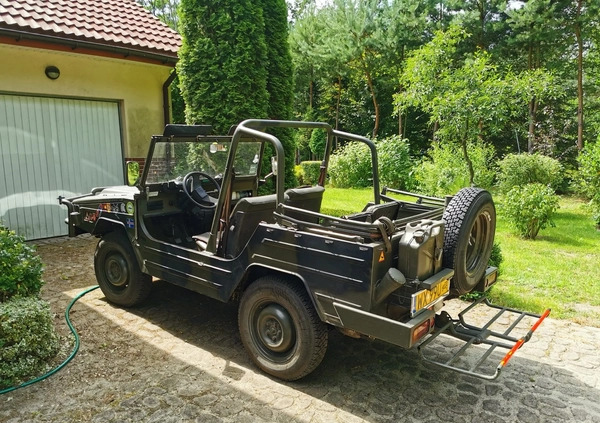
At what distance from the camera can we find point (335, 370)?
3.47 meters

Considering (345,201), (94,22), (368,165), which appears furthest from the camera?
(368,165)

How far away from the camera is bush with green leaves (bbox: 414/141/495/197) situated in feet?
37.5

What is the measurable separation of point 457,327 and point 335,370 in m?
1.01

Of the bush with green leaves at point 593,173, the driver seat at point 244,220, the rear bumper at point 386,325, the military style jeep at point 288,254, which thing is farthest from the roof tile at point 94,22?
the bush with green leaves at point 593,173

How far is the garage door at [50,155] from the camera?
7.04 m

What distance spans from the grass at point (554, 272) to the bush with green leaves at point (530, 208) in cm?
24

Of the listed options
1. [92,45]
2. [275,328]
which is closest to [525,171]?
[92,45]

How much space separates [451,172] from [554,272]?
5744mm

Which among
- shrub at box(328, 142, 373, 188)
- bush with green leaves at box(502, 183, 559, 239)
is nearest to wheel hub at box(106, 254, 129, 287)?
bush with green leaves at box(502, 183, 559, 239)

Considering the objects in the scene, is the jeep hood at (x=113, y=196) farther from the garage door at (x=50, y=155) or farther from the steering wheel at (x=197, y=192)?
the garage door at (x=50, y=155)

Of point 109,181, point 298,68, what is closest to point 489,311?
point 109,181

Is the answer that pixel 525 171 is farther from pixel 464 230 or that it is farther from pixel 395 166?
pixel 464 230

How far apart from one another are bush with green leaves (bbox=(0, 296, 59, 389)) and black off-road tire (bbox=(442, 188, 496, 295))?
314 centimetres

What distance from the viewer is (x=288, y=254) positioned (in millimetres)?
3107
